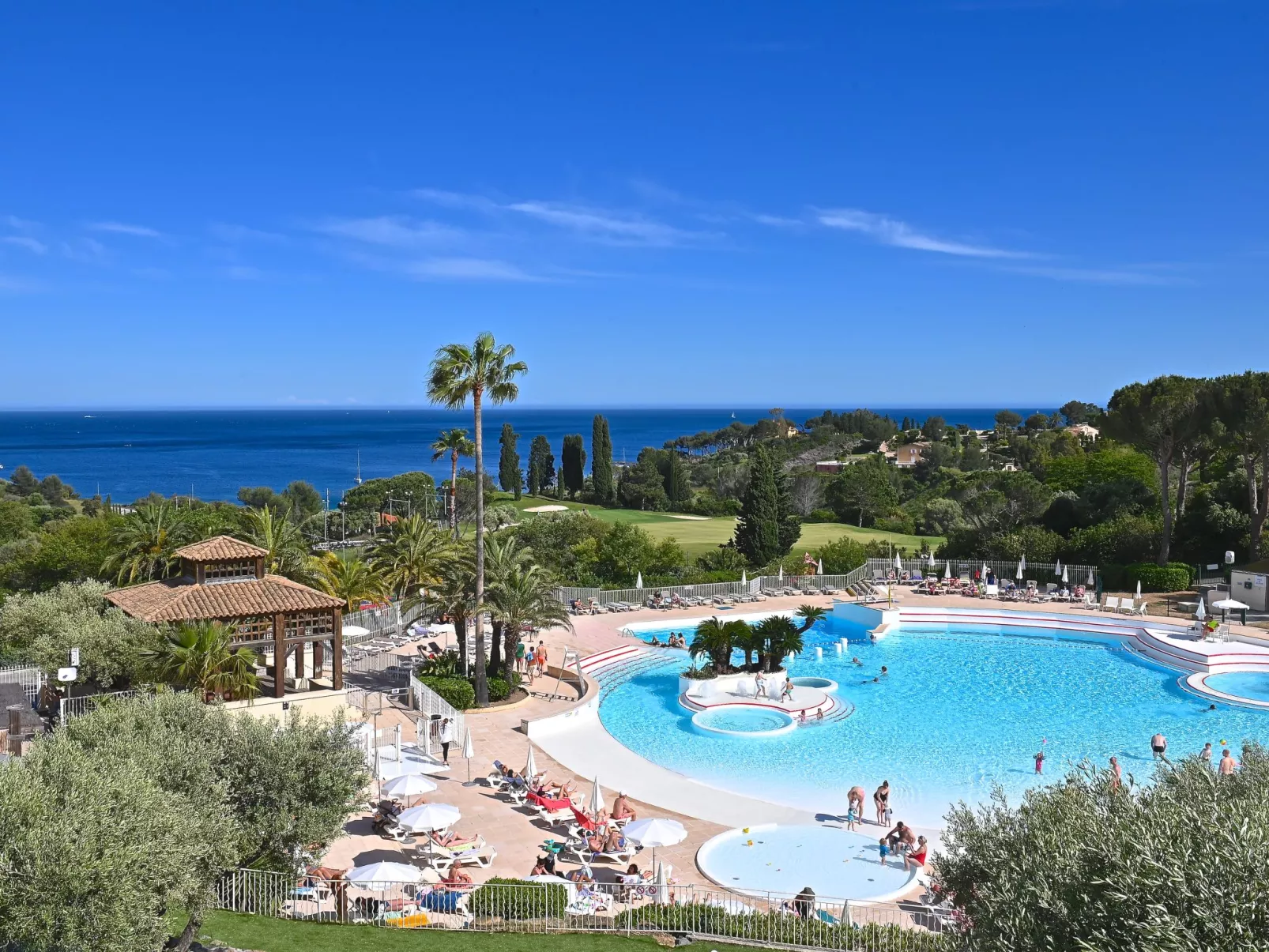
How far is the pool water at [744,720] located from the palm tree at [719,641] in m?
2.17

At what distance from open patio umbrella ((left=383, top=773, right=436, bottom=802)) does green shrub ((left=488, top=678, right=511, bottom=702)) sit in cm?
793

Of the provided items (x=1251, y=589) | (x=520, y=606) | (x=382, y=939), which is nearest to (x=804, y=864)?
(x=382, y=939)

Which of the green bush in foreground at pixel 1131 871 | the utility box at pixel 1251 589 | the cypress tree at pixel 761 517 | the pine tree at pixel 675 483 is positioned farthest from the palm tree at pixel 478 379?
the pine tree at pixel 675 483

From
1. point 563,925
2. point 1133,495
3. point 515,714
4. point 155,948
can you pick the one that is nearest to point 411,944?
point 563,925

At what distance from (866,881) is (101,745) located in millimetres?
10922

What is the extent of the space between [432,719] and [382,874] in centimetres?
853

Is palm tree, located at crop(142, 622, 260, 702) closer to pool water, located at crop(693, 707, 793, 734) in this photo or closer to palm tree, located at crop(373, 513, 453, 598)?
palm tree, located at crop(373, 513, 453, 598)

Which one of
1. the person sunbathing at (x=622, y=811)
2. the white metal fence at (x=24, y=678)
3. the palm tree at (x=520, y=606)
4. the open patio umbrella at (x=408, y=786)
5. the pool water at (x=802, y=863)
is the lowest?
the pool water at (x=802, y=863)

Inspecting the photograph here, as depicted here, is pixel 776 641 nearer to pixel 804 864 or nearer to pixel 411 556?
pixel 411 556

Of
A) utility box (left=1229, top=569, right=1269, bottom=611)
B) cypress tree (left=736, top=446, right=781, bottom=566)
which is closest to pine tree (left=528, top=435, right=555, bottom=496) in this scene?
cypress tree (left=736, top=446, right=781, bottom=566)

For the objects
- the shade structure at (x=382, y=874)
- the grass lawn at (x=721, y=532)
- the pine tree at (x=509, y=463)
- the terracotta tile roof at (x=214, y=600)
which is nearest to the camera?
the shade structure at (x=382, y=874)

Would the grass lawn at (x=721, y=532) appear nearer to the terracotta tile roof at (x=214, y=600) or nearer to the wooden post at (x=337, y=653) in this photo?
the wooden post at (x=337, y=653)

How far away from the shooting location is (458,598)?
78.7 feet

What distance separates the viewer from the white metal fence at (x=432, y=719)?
19859mm
